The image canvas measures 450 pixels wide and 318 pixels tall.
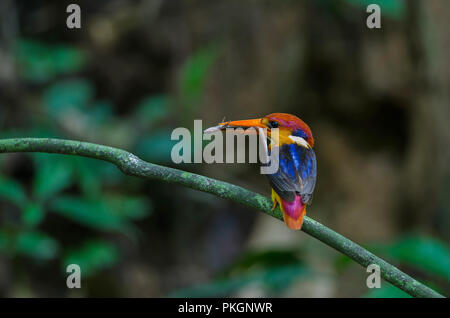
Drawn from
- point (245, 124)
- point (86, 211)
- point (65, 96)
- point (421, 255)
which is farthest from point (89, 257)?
point (245, 124)

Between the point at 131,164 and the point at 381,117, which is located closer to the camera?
the point at 131,164

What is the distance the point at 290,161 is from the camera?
1.54m

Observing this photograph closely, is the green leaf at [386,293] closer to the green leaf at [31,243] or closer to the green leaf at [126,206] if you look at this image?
the green leaf at [31,243]

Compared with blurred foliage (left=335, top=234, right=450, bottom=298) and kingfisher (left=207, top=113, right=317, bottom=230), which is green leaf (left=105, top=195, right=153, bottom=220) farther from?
kingfisher (left=207, top=113, right=317, bottom=230)

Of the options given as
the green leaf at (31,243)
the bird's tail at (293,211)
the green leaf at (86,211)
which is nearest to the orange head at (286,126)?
the bird's tail at (293,211)

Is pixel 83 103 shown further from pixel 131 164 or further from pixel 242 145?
pixel 131 164

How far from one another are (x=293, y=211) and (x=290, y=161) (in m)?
0.19

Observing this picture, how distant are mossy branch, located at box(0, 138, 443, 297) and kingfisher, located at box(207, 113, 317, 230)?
19 centimetres

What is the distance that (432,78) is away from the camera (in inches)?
133

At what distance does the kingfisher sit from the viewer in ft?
4.70
